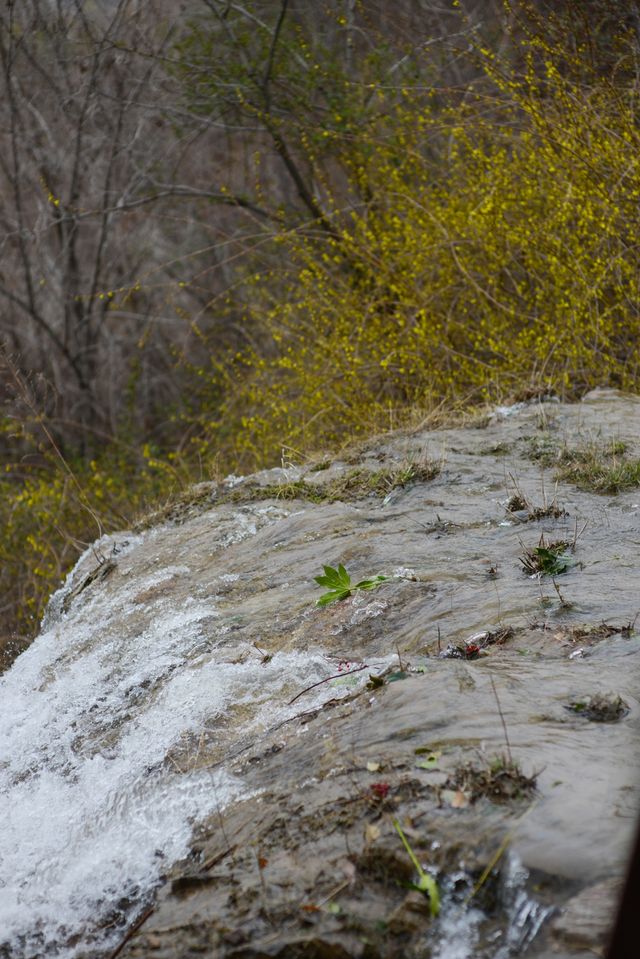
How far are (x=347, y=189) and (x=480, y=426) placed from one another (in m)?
5.01

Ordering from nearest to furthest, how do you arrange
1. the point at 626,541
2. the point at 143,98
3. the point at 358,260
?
the point at 626,541 → the point at 358,260 → the point at 143,98

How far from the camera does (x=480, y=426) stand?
493 cm

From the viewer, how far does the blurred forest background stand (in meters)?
6.31

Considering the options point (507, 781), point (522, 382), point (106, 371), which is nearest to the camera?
point (507, 781)

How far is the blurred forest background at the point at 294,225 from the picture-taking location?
248 inches

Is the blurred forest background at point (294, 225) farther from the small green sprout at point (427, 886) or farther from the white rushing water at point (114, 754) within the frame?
the small green sprout at point (427, 886)

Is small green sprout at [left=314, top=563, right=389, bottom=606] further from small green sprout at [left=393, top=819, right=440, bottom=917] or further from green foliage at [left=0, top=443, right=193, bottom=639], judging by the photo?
green foliage at [left=0, top=443, right=193, bottom=639]

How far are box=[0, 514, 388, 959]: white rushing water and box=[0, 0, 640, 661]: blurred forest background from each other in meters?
2.10

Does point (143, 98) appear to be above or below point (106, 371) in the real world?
above

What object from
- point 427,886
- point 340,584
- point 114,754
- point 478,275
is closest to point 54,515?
point 478,275

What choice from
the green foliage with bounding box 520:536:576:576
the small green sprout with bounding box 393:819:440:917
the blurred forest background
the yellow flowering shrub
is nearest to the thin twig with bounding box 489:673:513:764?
the small green sprout with bounding box 393:819:440:917

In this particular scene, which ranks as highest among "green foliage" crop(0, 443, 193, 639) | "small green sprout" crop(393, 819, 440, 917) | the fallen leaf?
the fallen leaf

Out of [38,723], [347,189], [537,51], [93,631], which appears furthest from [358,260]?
[38,723]

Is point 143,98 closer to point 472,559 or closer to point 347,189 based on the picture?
point 347,189
